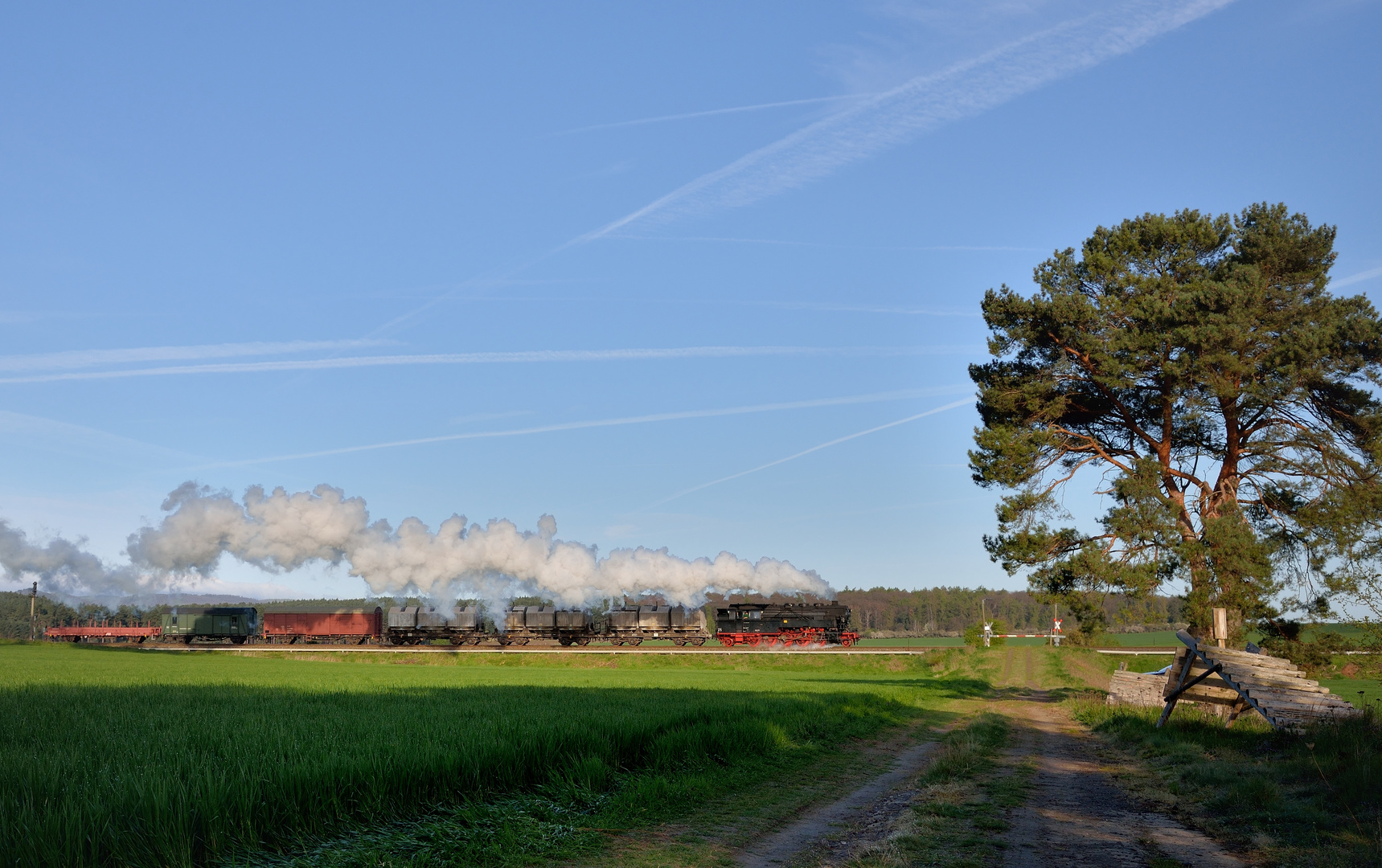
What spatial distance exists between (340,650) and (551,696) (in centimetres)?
4392

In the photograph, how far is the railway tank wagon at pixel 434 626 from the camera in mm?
67500

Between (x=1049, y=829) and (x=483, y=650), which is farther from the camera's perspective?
(x=483, y=650)

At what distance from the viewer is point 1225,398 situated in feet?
92.5

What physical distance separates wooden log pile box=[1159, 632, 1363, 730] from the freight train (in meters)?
45.8

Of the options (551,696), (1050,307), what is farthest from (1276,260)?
(551,696)

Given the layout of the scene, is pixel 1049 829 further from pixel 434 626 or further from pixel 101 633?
pixel 101 633

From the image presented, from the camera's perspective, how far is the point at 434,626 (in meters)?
67.7

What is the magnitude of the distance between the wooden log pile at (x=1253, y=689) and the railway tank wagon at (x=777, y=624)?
150 feet

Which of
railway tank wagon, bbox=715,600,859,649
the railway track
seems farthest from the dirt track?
railway tank wagon, bbox=715,600,859,649

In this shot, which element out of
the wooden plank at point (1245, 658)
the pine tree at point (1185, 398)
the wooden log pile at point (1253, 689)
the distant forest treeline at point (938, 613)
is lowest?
the distant forest treeline at point (938, 613)

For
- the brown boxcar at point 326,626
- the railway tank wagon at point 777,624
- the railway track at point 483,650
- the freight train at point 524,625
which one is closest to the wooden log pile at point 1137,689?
the railway track at point 483,650

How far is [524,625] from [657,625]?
1045 centimetres

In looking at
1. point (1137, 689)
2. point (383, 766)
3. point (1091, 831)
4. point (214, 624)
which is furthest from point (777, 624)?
point (383, 766)

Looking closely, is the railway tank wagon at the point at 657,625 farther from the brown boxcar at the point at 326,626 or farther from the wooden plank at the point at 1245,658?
the wooden plank at the point at 1245,658
